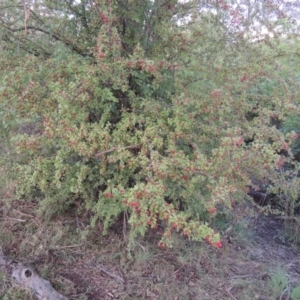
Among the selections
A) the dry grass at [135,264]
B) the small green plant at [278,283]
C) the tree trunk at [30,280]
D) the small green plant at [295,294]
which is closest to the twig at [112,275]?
the dry grass at [135,264]

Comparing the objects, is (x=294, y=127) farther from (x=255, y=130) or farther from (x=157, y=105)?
(x=157, y=105)

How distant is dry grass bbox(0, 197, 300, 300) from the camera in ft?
9.25

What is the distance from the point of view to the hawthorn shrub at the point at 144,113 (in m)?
2.44

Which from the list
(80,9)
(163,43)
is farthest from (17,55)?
(163,43)

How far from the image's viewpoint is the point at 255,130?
284 cm

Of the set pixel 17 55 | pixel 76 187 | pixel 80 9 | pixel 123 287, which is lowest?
pixel 123 287

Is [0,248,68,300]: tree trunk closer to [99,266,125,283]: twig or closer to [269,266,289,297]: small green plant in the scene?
[99,266,125,283]: twig

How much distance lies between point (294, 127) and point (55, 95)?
378cm

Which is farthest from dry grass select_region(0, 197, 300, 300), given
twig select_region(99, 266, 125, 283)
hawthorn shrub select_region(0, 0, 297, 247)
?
hawthorn shrub select_region(0, 0, 297, 247)

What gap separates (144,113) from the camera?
114 inches

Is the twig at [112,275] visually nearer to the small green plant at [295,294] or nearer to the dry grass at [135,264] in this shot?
the dry grass at [135,264]

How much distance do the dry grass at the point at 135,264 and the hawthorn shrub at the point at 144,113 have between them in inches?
10.7

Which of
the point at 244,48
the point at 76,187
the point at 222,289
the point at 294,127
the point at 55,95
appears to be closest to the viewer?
the point at 55,95

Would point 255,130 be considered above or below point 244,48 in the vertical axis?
below
